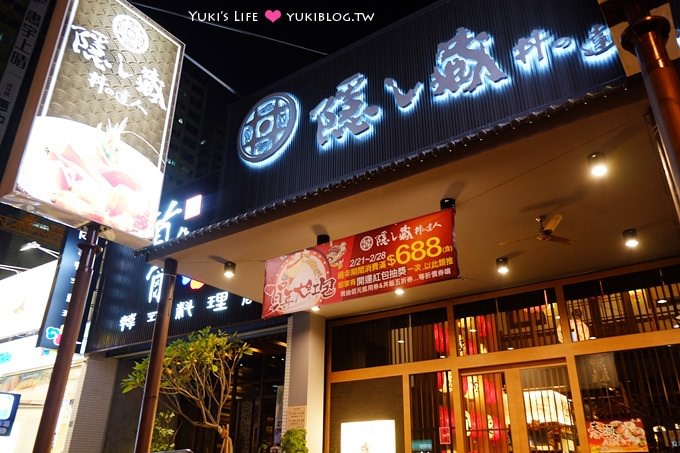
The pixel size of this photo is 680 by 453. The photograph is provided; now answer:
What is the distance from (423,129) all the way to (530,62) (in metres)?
1.81

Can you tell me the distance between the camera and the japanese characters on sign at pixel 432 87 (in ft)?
23.4

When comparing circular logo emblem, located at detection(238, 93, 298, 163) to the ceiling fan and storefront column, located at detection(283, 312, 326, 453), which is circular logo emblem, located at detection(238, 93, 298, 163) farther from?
the ceiling fan

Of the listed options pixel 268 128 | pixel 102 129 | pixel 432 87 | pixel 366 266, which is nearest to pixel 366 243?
pixel 366 266

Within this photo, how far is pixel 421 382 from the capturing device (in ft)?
29.0

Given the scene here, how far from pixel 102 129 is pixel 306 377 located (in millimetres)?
5634

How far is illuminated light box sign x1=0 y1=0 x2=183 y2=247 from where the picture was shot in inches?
214

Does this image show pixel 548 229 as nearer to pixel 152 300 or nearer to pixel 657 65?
pixel 657 65

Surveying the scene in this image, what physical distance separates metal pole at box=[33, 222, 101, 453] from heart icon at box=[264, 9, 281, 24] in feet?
22.0

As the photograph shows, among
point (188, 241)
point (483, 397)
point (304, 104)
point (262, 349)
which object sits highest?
point (304, 104)

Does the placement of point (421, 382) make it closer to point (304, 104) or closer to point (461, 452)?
point (461, 452)

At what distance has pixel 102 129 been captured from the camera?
6.14 metres

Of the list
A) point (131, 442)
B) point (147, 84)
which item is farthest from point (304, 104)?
A: point (131, 442)

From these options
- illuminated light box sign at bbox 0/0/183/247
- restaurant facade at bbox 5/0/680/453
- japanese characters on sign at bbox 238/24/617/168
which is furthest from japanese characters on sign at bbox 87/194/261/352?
illuminated light box sign at bbox 0/0/183/247

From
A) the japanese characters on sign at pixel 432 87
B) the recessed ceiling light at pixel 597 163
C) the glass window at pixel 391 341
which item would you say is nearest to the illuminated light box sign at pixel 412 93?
the japanese characters on sign at pixel 432 87
